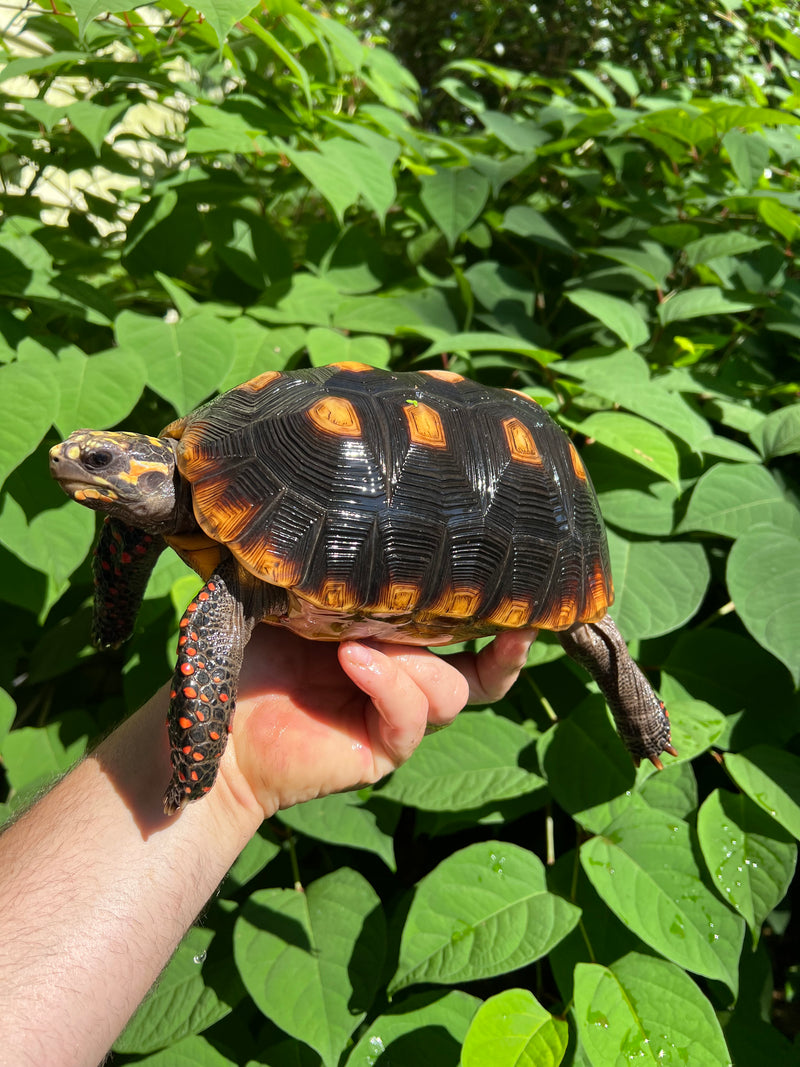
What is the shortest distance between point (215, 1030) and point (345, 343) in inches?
61.3

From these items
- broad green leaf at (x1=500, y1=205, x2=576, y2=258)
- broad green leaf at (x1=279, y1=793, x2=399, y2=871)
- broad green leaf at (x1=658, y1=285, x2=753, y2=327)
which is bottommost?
broad green leaf at (x1=279, y1=793, x2=399, y2=871)

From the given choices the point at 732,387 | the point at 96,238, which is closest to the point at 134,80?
the point at 96,238

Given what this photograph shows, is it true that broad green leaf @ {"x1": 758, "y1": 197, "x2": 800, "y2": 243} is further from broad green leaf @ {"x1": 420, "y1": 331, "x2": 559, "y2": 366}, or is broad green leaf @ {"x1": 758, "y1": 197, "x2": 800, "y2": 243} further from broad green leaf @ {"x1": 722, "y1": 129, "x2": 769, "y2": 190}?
broad green leaf @ {"x1": 420, "y1": 331, "x2": 559, "y2": 366}

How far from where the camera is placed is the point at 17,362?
1.49 m

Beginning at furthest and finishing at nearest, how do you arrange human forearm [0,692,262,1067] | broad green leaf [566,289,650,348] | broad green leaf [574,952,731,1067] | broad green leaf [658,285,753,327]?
broad green leaf [658,285,753,327] → broad green leaf [566,289,650,348] → broad green leaf [574,952,731,1067] → human forearm [0,692,262,1067]

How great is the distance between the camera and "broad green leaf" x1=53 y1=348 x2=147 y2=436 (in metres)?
1.47

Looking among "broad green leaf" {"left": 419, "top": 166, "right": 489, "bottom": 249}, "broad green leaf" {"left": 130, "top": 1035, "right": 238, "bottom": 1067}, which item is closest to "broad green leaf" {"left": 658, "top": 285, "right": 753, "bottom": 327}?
"broad green leaf" {"left": 419, "top": 166, "right": 489, "bottom": 249}

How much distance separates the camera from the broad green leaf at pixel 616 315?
74.1 inches

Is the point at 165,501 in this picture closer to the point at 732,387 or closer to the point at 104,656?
the point at 104,656

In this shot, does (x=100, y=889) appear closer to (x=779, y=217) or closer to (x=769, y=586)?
(x=769, y=586)

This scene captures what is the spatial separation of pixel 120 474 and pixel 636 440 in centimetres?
108

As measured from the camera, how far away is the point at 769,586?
1.61 m

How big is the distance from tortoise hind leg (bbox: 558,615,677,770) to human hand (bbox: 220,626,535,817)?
14cm

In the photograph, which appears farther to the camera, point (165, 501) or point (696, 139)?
point (696, 139)
